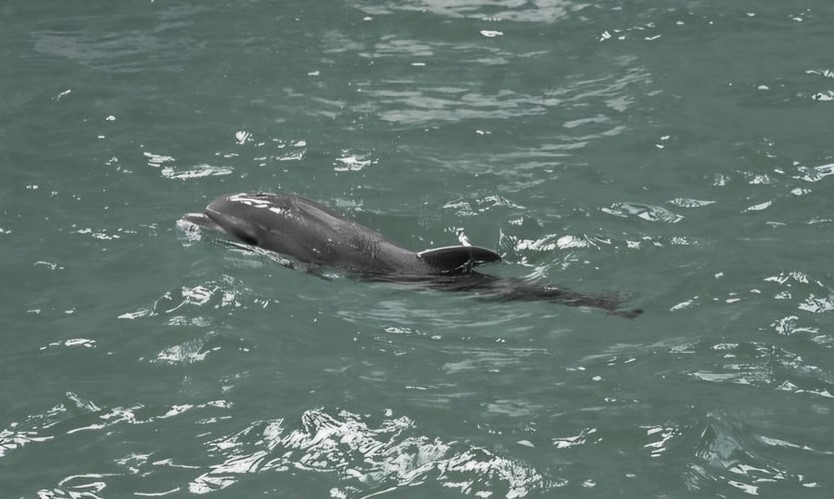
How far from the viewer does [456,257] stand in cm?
852

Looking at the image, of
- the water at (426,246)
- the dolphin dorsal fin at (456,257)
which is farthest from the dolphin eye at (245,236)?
the dolphin dorsal fin at (456,257)

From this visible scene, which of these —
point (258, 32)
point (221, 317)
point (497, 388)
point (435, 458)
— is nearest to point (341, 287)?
point (221, 317)

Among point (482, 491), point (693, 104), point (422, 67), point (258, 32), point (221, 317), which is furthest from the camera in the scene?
point (258, 32)

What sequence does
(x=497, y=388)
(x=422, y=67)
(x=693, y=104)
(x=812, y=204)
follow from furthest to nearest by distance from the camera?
1. (x=422, y=67)
2. (x=693, y=104)
3. (x=812, y=204)
4. (x=497, y=388)

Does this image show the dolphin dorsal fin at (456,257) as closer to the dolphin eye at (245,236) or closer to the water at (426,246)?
the water at (426,246)

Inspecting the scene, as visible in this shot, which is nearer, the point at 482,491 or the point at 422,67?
the point at 482,491

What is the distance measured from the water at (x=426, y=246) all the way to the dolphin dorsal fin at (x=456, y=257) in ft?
0.85

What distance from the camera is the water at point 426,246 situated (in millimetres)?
6508

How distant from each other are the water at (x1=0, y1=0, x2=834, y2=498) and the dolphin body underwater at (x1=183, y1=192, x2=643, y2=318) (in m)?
0.19

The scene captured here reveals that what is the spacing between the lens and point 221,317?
8.12m

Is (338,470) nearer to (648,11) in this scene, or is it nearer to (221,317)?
(221,317)

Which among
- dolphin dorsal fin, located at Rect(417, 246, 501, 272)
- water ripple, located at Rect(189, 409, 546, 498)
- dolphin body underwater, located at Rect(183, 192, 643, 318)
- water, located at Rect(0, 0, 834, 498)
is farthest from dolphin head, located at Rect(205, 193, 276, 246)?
water ripple, located at Rect(189, 409, 546, 498)

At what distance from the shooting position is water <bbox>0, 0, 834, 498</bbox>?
6.51m

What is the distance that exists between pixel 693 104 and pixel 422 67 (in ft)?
10.1
